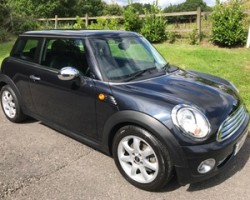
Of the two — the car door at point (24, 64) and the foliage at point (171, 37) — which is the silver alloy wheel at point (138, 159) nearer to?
the car door at point (24, 64)

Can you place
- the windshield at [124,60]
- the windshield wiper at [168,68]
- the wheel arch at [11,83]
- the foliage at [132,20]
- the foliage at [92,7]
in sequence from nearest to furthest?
the windshield at [124,60] → the windshield wiper at [168,68] → the wheel arch at [11,83] → the foliage at [132,20] → the foliage at [92,7]

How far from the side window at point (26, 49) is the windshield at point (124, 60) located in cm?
119

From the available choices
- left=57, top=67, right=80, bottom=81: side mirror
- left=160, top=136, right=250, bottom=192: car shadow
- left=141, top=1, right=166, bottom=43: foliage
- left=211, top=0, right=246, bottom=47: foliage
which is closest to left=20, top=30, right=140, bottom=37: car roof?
left=57, top=67, right=80, bottom=81: side mirror

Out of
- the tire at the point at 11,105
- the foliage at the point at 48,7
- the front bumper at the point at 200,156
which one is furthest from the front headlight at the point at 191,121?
the foliage at the point at 48,7

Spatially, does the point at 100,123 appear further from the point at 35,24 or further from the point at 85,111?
the point at 35,24

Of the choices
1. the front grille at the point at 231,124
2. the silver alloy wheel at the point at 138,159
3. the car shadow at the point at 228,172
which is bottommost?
the car shadow at the point at 228,172

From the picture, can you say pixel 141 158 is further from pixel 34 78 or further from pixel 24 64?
pixel 24 64

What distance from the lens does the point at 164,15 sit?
13070 millimetres

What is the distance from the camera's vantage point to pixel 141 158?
3209 mm

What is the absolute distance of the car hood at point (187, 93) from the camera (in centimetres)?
312

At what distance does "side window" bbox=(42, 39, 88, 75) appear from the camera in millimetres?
3803

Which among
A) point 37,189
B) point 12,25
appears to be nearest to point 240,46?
point 37,189

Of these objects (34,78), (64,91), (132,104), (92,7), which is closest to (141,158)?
(132,104)

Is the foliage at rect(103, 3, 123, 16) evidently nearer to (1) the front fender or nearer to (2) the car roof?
(2) the car roof
